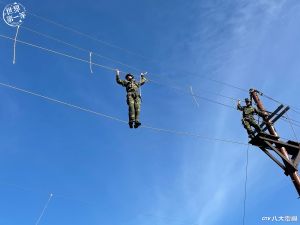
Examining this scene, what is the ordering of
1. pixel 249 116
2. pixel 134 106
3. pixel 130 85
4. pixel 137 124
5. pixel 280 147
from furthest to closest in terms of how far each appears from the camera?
pixel 249 116 < pixel 280 147 < pixel 130 85 < pixel 134 106 < pixel 137 124

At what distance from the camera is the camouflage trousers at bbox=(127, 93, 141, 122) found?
12910mm

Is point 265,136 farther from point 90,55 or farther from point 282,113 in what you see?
point 90,55

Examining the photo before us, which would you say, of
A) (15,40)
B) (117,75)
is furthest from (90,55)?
(15,40)

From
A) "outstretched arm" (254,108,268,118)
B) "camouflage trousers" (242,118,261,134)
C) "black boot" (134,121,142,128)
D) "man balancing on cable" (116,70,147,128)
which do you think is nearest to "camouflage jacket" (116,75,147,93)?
"man balancing on cable" (116,70,147,128)

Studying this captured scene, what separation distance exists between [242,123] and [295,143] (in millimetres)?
1997

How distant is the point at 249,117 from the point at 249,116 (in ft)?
0.22

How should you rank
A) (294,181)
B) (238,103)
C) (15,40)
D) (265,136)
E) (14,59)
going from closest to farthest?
(14,59)
(15,40)
(294,181)
(265,136)
(238,103)

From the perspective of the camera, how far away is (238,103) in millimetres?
16812

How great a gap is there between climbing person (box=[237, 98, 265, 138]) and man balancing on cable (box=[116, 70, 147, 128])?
4264mm

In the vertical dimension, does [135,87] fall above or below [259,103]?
below

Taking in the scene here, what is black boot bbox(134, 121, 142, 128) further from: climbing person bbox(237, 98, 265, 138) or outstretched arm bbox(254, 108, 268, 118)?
outstretched arm bbox(254, 108, 268, 118)

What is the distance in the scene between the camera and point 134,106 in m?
13.3

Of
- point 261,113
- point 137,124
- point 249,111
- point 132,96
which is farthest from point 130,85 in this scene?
point 261,113

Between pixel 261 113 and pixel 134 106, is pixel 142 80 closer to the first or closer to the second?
pixel 134 106
